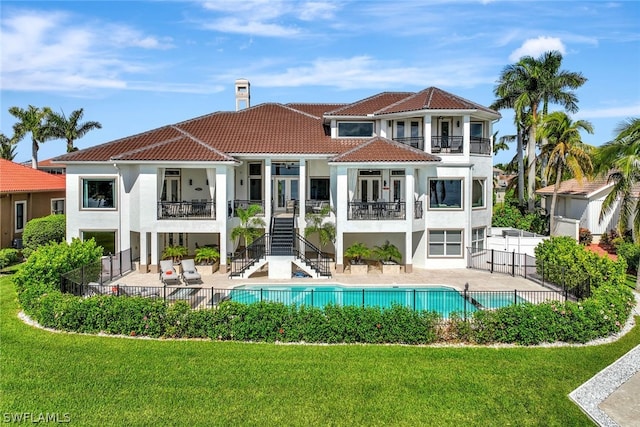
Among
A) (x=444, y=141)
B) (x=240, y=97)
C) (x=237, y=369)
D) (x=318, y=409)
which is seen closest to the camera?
(x=318, y=409)

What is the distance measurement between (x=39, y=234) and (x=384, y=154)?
21292 mm

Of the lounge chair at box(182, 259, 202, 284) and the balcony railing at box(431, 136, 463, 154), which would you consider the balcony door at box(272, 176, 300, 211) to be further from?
the balcony railing at box(431, 136, 463, 154)

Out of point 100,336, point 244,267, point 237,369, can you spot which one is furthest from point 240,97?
point 237,369

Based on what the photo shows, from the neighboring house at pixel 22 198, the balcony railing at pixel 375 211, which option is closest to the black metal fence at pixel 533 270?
the balcony railing at pixel 375 211

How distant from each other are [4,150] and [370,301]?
5683 centimetres

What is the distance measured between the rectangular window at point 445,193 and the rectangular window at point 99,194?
18614 mm

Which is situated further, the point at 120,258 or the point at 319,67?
the point at 319,67

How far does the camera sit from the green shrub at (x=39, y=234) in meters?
26.7

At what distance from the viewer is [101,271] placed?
19938mm

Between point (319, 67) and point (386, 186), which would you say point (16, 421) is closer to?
point (386, 186)

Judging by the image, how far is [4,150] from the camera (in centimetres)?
5538

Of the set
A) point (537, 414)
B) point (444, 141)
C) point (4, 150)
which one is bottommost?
point (537, 414)

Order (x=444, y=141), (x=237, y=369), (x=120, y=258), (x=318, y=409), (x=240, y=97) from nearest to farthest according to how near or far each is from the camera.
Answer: (x=318, y=409), (x=237, y=369), (x=120, y=258), (x=444, y=141), (x=240, y=97)

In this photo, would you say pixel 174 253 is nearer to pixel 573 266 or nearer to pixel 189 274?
pixel 189 274
